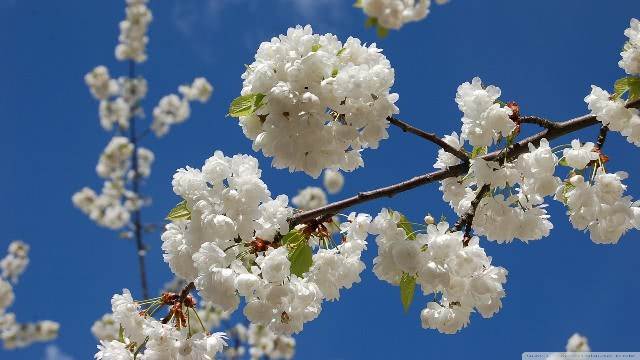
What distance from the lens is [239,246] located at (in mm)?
2574

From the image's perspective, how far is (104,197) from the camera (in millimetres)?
13391

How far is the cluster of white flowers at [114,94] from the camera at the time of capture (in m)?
12.1

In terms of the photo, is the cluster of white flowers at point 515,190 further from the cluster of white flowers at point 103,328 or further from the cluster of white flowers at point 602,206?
the cluster of white flowers at point 103,328

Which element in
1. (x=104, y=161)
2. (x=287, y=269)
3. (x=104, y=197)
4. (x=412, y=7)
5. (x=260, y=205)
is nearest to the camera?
(x=412, y=7)

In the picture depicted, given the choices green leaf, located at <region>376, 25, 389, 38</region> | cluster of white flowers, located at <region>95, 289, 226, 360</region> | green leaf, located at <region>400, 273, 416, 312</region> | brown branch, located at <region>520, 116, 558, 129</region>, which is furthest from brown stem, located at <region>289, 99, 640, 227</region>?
green leaf, located at <region>376, 25, 389, 38</region>

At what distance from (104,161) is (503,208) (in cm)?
1073

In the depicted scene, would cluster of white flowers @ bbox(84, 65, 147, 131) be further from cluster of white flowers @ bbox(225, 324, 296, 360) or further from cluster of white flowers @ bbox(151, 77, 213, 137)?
cluster of white flowers @ bbox(225, 324, 296, 360)

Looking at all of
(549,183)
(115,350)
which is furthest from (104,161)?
(549,183)

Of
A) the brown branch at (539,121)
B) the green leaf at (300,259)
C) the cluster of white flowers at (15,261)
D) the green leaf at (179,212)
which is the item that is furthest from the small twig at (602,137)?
the cluster of white flowers at (15,261)

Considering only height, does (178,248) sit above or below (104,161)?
below

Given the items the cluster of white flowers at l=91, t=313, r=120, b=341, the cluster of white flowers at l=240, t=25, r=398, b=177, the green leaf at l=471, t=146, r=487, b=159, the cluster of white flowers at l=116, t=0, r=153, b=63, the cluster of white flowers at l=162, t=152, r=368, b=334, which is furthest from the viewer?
the cluster of white flowers at l=116, t=0, r=153, b=63

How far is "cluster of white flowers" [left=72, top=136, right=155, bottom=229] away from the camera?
1220 centimetres

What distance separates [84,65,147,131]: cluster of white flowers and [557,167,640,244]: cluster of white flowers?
10.4 meters

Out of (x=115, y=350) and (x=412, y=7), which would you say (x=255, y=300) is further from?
(x=412, y=7)
